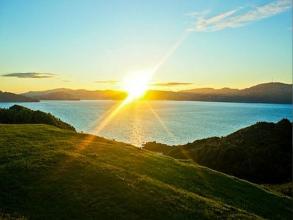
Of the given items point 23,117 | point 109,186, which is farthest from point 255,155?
point 109,186

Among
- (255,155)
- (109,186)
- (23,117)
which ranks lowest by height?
(255,155)

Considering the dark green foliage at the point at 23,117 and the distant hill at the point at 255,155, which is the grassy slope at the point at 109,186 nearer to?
the dark green foliage at the point at 23,117

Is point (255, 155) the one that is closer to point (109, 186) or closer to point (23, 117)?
point (23, 117)

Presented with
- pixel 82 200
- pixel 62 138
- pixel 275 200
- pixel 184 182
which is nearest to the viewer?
pixel 82 200

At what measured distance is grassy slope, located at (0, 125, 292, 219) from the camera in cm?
2289

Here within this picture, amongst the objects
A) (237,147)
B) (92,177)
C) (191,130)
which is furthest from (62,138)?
(191,130)

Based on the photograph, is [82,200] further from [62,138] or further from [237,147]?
[237,147]

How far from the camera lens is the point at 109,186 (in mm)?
25719

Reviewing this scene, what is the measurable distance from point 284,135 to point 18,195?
74.0m

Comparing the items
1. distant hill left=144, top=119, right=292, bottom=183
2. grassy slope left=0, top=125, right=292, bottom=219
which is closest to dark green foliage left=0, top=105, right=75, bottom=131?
grassy slope left=0, top=125, right=292, bottom=219

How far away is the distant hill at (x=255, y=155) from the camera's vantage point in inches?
2868

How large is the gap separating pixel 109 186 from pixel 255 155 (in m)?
56.9

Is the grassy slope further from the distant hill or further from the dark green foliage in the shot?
the distant hill

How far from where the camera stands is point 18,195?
77.3ft
